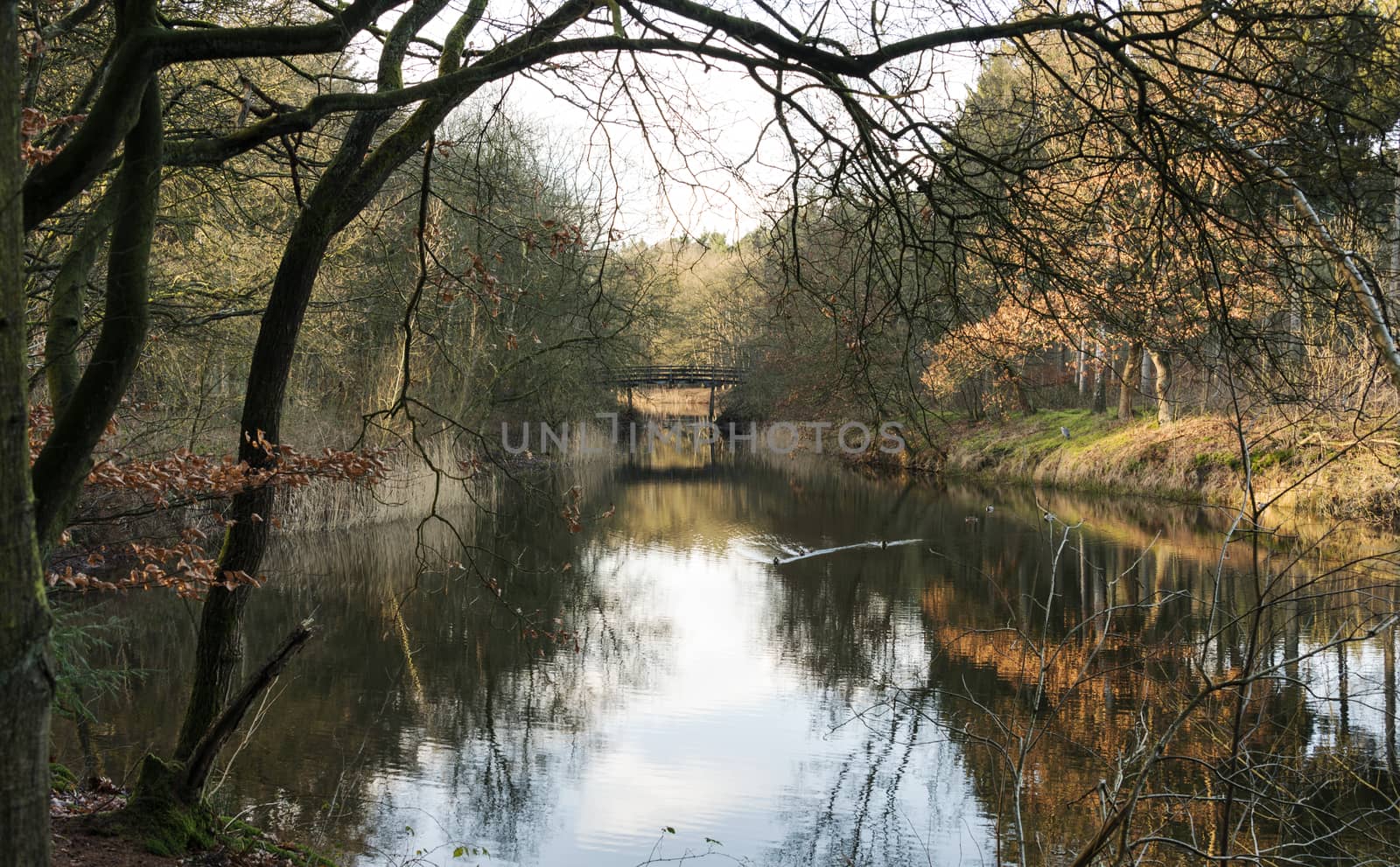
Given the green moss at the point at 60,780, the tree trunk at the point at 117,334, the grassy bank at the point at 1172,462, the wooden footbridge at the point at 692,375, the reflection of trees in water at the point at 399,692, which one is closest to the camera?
the tree trunk at the point at 117,334

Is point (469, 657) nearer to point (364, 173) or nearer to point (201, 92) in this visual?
point (201, 92)

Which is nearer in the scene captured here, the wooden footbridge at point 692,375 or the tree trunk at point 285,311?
the tree trunk at point 285,311

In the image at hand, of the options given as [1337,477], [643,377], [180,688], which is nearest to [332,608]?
[180,688]

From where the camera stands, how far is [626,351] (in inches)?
651

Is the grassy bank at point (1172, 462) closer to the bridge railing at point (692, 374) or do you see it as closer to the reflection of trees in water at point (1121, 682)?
the reflection of trees in water at point (1121, 682)

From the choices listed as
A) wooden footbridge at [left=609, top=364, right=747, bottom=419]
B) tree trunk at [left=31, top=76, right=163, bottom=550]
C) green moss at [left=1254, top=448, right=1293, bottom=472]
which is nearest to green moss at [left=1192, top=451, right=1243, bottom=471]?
green moss at [left=1254, top=448, right=1293, bottom=472]

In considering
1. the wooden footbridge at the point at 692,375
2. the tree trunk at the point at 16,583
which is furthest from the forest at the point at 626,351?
the wooden footbridge at the point at 692,375

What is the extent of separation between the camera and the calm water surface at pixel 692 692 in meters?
5.85

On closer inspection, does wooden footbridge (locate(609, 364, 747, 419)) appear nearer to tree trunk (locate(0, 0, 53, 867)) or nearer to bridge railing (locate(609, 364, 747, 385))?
bridge railing (locate(609, 364, 747, 385))

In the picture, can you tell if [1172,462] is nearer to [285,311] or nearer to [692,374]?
[285,311]

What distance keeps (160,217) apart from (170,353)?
9.84 feet

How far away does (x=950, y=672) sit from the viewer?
8625mm

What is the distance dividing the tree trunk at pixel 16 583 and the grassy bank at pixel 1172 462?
9.04 m

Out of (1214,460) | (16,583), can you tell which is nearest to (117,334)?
(16,583)
